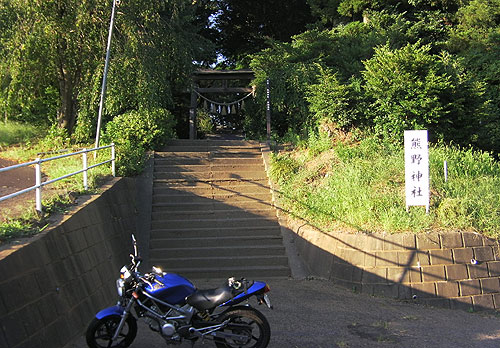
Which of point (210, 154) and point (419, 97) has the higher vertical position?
point (419, 97)

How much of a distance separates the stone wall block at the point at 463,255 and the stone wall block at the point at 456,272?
95 millimetres

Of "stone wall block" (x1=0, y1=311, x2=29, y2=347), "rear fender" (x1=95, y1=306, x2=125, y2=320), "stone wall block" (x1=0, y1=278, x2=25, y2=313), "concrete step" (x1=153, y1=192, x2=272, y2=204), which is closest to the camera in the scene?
"stone wall block" (x1=0, y1=311, x2=29, y2=347)

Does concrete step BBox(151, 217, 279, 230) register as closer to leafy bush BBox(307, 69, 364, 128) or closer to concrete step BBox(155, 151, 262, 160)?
concrete step BBox(155, 151, 262, 160)

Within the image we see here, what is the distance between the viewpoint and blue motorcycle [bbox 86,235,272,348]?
15.7 feet

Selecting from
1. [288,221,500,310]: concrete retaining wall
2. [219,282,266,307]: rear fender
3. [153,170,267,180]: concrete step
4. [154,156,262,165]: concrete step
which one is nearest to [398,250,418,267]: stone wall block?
[288,221,500,310]: concrete retaining wall

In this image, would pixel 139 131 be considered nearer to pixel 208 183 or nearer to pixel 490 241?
pixel 208 183

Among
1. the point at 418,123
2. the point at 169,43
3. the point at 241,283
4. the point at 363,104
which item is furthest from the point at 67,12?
the point at 241,283

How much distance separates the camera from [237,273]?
30.1ft

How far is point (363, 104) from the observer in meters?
12.4

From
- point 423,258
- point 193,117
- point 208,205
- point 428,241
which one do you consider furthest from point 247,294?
point 193,117

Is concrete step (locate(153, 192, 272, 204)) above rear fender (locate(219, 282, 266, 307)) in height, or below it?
above

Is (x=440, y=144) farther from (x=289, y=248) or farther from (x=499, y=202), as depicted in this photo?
(x=289, y=248)

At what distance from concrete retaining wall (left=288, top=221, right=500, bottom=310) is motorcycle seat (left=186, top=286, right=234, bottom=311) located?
375 cm

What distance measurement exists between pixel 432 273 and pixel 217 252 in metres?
4.20
